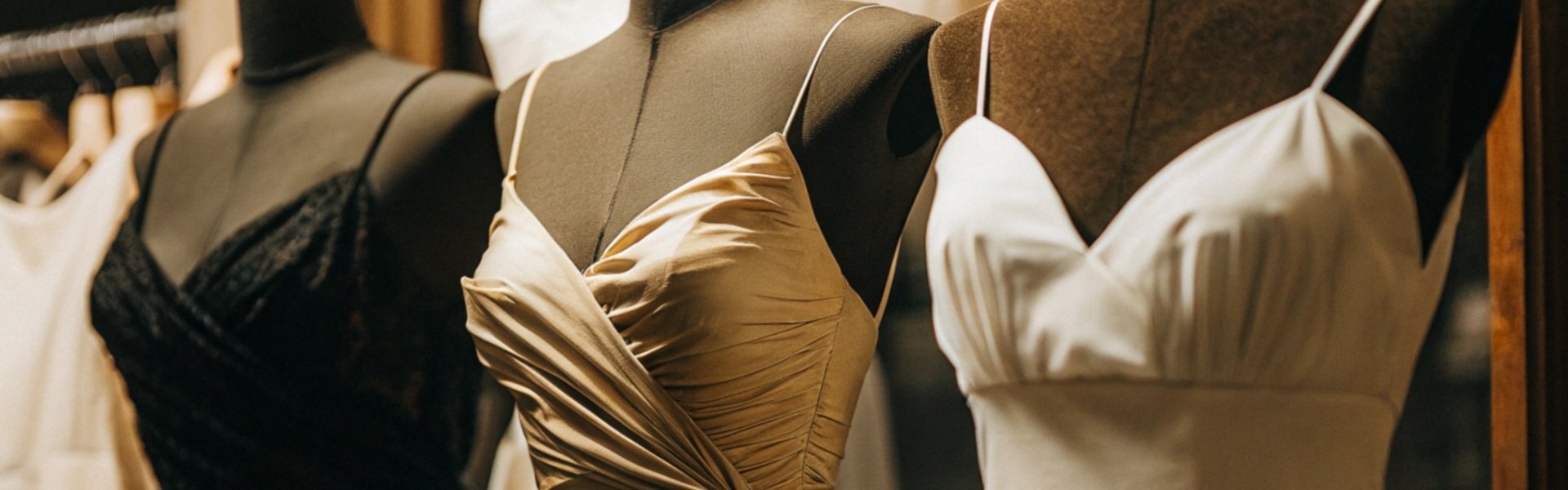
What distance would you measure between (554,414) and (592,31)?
0.74m

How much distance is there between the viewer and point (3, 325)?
6.95ft

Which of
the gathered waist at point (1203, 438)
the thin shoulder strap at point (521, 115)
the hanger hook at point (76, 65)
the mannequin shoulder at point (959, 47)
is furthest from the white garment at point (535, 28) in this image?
the hanger hook at point (76, 65)

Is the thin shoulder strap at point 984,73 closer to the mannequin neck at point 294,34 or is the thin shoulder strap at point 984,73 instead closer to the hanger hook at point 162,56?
the mannequin neck at point 294,34

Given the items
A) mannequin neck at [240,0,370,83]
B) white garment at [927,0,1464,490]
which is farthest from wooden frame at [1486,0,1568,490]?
mannequin neck at [240,0,370,83]

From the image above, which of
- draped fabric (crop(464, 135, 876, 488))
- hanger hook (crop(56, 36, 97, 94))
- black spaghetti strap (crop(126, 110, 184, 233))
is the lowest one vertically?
hanger hook (crop(56, 36, 97, 94))

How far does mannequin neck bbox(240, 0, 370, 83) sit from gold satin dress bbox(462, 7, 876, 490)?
2.07 ft

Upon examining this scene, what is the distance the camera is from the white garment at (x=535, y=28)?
69.9 inches

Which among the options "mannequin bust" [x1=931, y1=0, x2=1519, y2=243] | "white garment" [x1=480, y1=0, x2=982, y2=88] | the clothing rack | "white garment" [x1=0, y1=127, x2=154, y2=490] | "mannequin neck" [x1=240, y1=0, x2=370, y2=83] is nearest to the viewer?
"mannequin bust" [x1=931, y1=0, x2=1519, y2=243]

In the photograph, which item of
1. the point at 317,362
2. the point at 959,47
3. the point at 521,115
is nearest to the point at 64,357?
the point at 317,362

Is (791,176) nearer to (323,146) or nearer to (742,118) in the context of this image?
(742,118)

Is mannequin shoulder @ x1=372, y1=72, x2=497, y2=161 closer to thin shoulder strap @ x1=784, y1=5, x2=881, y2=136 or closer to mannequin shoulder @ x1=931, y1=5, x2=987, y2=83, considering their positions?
thin shoulder strap @ x1=784, y1=5, x2=881, y2=136

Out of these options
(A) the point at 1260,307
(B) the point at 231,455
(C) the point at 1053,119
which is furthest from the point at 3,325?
(A) the point at 1260,307

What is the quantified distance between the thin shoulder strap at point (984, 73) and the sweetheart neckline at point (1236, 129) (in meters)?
0.02

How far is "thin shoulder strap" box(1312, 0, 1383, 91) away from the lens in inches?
37.2
